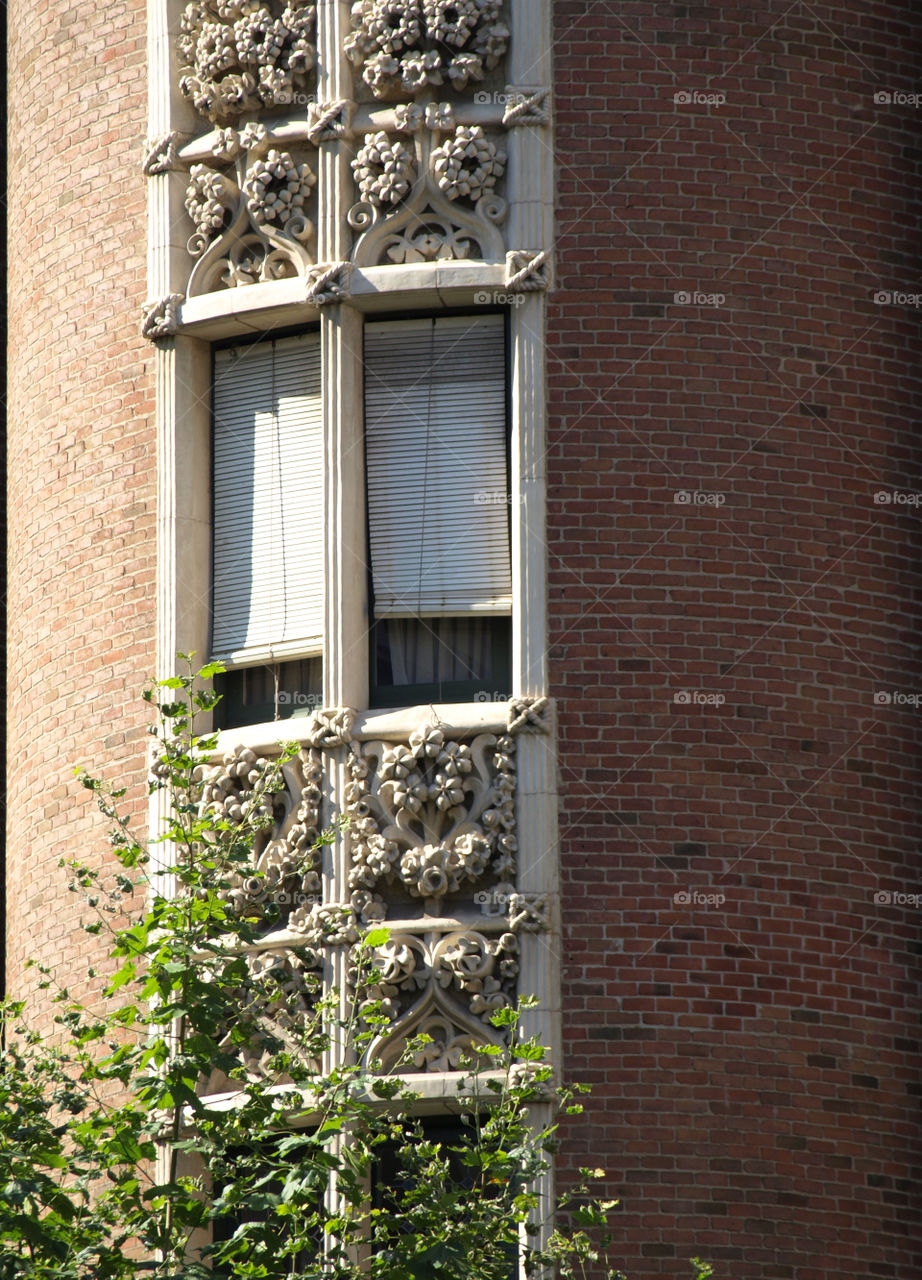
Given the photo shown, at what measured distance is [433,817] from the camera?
Result: 1627cm

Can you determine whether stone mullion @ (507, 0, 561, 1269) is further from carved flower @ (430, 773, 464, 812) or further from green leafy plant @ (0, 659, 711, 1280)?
green leafy plant @ (0, 659, 711, 1280)

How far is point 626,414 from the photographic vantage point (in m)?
16.8

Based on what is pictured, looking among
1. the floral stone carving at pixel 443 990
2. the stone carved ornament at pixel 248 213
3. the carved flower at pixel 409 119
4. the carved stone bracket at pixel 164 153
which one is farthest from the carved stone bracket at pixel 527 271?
the floral stone carving at pixel 443 990

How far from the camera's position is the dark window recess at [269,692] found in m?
17.2

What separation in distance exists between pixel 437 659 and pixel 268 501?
1875mm

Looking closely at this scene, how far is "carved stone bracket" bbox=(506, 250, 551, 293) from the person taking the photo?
55.8 ft

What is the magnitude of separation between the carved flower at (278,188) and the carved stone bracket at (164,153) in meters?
0.79

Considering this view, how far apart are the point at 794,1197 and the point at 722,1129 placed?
26.1 inches

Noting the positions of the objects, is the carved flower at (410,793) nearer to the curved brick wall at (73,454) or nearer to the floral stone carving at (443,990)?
the floral stone carving at (443,990)

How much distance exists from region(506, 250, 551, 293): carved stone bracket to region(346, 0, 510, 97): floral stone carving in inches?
57.6

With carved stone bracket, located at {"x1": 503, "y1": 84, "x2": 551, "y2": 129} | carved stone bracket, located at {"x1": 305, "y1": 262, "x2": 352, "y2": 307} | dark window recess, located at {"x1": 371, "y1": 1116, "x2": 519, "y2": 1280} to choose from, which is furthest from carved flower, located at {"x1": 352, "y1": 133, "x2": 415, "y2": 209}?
dark window recess, located at {"x1": 371, "y1": 1116, "x2": 519, "y2": 1280}

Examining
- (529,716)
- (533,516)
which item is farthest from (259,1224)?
(533,516)

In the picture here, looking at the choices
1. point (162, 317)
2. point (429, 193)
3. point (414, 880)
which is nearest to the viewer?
point (414, 880)

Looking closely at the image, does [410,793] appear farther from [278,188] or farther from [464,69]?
[464,69]
